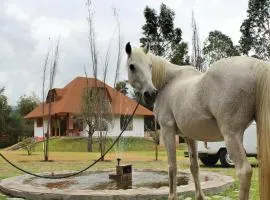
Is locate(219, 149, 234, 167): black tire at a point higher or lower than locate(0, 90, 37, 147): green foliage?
lower

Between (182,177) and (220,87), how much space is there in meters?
5.55

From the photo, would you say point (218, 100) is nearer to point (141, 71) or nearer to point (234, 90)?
point (234, 90)

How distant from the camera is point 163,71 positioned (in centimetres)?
527

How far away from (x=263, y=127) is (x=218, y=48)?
40452 mm

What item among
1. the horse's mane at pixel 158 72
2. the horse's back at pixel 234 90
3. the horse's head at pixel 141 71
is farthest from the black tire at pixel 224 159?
the horse's back at pixel 234 90

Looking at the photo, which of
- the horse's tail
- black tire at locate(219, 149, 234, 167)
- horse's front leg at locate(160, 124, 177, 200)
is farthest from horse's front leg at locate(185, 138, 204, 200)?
black tire at locate(219, 149, 234, 167)

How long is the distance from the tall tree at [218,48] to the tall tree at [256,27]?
1.33m

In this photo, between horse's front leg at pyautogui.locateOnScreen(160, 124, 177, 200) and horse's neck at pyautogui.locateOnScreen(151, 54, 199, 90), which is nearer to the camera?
horse's front leg at pyautogui.locateOnScreen(160, 124, 177, 200)

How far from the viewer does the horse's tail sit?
142 inches

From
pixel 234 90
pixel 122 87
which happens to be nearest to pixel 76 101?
pixel 122 87

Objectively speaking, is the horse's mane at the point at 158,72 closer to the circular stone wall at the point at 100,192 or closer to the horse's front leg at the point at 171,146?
the horse's front leg at the point at 171,146

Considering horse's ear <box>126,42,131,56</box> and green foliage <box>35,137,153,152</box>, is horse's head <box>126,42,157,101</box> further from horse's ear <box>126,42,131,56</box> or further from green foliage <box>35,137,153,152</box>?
green foliage <box>35,137,153,152</box>

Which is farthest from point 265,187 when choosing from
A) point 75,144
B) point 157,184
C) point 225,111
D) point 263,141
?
point 75,144

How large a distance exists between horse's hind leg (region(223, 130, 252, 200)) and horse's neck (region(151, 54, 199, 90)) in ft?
5.06
